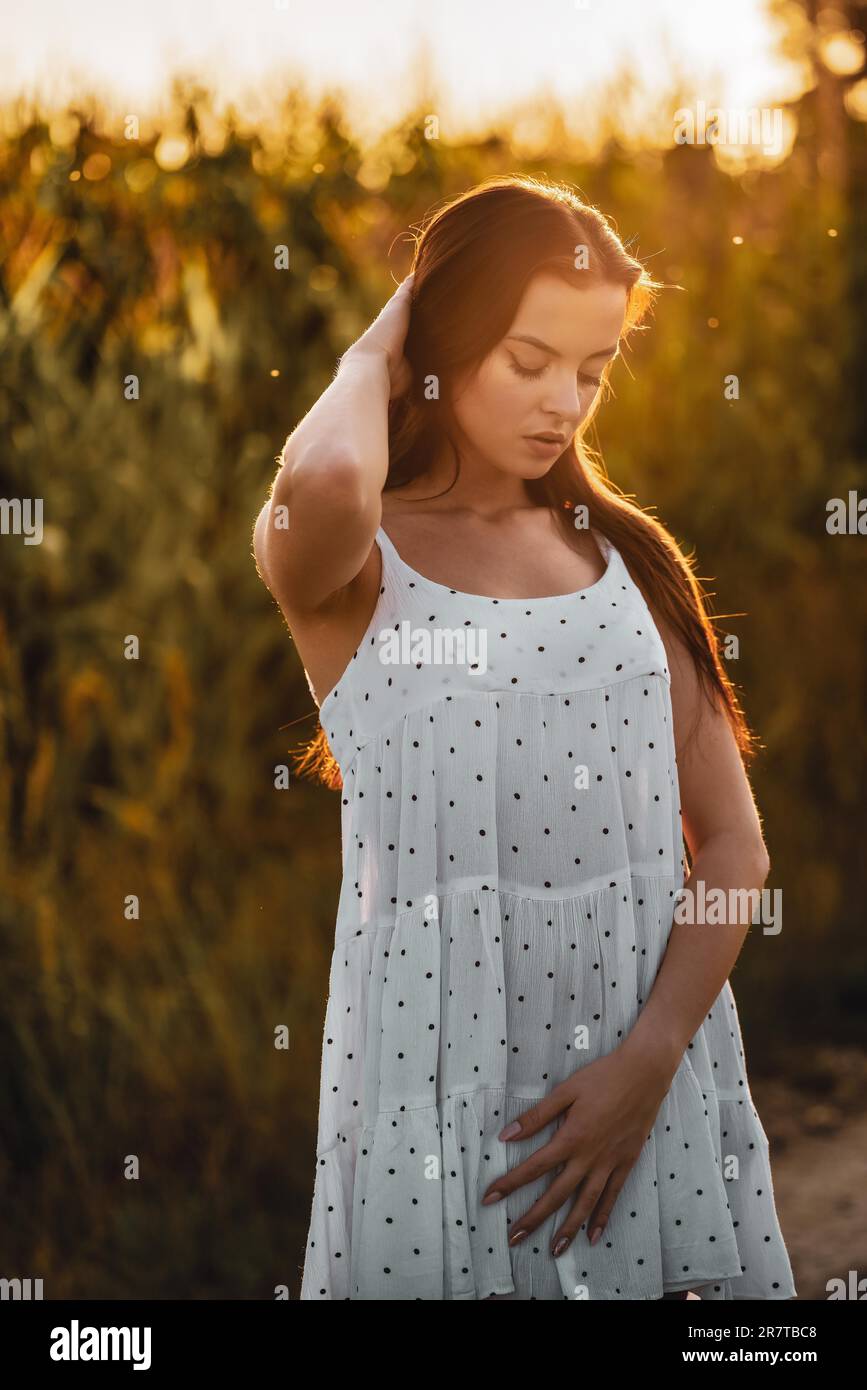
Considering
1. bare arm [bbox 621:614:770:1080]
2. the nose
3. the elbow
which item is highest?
the nose

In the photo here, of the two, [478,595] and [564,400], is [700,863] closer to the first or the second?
[478,595]

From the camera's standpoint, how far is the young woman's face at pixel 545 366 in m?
1.47

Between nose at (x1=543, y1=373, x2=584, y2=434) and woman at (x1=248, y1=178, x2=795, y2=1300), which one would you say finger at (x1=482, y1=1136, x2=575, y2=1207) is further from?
nose at (x1=543, y1=373, x2=584, y2=434)

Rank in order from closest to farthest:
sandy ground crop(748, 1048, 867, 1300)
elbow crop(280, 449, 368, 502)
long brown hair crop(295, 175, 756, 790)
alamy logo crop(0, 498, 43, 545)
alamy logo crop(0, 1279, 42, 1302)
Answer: elbow crop(280, 449, 368, 502) → long brown hair crop(295, 175, 756, 790) → alamy logo crop(0, 1279, 42, 1302) → sandy ground crop(748, 1048, 867, 1300) → alamy logo crop(0, 498, 43, 545)

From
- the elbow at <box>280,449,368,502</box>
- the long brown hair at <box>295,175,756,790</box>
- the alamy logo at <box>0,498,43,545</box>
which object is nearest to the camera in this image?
the elbow at <box>280,449,368,502</box>

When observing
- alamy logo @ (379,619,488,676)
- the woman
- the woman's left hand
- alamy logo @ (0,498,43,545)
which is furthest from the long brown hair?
alamy logo @ (0,498,43,545)

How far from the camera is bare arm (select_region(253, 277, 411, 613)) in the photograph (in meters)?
1.38

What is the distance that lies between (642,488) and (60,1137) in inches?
116

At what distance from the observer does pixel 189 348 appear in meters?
4.14

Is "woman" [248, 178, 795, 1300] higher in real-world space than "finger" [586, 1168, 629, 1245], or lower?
higher

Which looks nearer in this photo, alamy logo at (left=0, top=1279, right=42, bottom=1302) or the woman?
the woman

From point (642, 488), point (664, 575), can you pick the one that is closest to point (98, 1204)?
point (664, 575)

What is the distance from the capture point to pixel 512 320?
148 centimetres

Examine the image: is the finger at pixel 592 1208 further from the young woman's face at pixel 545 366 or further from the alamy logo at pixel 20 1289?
the alamy logo at pixel 20 1289
